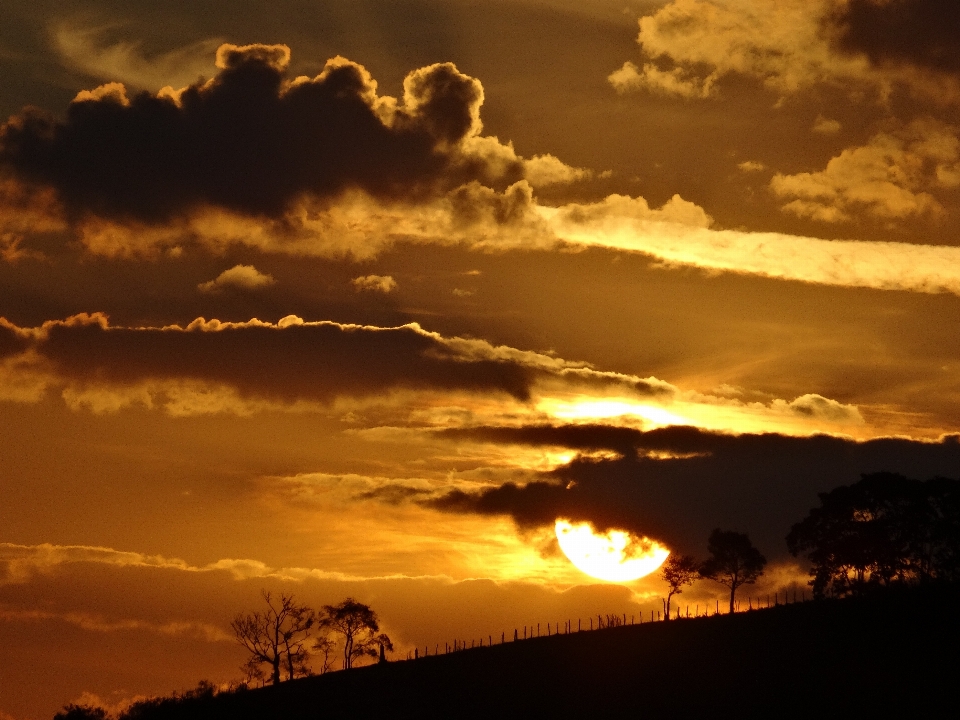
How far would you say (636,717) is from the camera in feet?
391

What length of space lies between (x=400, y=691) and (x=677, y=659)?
98.6ft

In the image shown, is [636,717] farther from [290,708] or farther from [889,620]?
[290,708]

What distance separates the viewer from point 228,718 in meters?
149

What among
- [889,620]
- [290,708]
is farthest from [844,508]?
[290,708]

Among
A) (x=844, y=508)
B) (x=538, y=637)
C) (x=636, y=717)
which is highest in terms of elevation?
(x=844, y=508)

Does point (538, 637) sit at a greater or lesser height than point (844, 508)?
lesser

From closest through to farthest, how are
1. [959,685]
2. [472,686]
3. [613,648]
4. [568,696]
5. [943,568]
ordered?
[959,685]
[568,696]
[472,686]
[613,648]
[943,568]

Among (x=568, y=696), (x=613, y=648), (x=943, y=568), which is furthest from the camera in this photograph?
(x=943, y=568)

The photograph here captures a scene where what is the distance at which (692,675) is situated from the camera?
13088cm

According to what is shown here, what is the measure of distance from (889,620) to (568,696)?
3422 centimetres

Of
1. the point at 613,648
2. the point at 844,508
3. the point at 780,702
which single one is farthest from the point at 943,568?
the point at 780,702

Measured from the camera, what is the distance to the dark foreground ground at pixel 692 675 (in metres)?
118

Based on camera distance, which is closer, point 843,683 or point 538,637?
point 843,683

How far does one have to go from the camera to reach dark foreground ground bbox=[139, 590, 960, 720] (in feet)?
387
